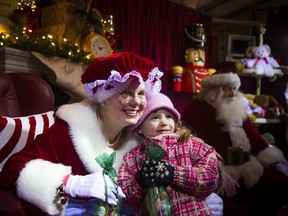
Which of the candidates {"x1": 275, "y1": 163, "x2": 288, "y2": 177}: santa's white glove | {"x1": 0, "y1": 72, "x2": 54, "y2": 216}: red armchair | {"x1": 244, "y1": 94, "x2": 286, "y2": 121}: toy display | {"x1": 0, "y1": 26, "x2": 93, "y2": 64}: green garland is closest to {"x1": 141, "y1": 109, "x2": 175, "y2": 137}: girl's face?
{"x1": 0, "y1": 72, "x2": 54, "y2": 216}: red armchair

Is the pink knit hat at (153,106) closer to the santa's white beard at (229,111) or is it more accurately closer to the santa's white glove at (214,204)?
the santa's white glove at (214,204)

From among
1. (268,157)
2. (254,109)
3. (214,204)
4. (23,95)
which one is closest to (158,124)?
(214,204)

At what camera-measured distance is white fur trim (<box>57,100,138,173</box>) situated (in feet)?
4.54

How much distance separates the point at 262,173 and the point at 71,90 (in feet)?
5.44

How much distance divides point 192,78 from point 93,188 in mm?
2565

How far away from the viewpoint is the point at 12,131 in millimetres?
1601

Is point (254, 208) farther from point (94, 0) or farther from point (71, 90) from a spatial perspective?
point (94, 0)

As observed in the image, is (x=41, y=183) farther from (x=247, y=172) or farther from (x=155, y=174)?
(x=247, y=172)

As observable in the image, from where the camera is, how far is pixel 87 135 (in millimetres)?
1424

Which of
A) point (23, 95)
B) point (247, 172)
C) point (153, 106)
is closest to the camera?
point (153, 106)

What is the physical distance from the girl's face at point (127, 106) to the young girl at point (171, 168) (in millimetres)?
122

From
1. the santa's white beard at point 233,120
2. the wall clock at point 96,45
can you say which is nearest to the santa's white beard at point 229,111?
the santa's white beard at point 233,120

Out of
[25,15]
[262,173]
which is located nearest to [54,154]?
[25,15]

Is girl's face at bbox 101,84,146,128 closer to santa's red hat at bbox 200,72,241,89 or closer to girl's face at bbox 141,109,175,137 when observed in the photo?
girl's face at bbox 141,109,175,137
